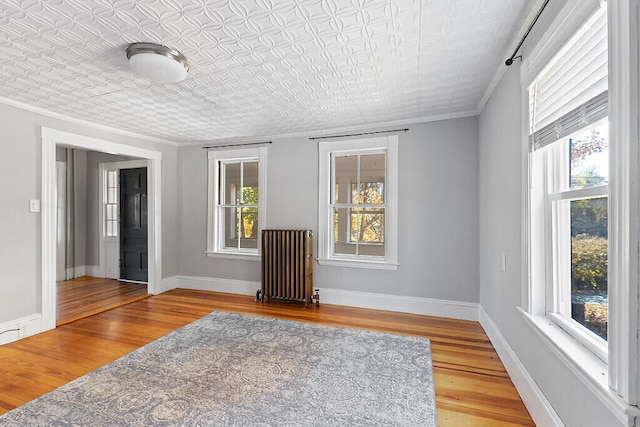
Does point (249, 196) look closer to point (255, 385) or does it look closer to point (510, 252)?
point (255, 385)

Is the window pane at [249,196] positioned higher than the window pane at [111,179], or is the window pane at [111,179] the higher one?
the window pane at [111,179]

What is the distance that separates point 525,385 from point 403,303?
6.30 ft

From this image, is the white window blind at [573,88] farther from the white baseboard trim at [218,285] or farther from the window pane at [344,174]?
the white baseboard trim at [218,285]

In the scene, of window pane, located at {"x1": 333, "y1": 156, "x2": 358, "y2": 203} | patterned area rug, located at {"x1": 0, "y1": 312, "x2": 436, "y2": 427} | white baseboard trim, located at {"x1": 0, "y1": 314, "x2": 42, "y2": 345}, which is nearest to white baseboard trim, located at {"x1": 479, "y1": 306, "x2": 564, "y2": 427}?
patterned area rug, located at {"x1": 0, "y1": 312, "x2": 436, "y2": 427}

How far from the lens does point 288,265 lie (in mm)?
4199

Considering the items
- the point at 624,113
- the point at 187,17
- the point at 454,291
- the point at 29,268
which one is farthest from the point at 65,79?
the point at 454,291

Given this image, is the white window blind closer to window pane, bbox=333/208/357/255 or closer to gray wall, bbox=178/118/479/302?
gray wall, bbox=178/118/479/302

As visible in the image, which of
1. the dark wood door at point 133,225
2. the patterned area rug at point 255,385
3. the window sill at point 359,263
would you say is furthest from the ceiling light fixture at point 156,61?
the dark wood door at point 133,225

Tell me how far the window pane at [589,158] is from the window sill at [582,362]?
76 centimetres

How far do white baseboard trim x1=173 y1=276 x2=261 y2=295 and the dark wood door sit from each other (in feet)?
2.98

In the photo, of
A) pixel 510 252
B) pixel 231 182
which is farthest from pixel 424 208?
pixel 231 182

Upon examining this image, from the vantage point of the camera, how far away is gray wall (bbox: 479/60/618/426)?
1415 mm

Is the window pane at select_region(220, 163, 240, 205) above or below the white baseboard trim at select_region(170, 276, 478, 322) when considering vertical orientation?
above

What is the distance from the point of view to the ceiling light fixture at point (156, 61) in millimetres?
2068
